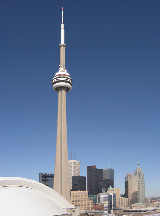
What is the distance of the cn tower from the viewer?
115250 mm

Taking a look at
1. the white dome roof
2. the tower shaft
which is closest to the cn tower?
the tower shaft

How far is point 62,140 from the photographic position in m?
118

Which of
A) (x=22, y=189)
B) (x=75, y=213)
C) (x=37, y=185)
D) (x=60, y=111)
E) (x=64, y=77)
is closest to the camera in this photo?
(x=22, y=189)

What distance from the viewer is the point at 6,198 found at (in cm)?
3991

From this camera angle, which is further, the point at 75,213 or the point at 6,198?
the point at 75,213

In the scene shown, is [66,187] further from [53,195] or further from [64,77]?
[53,195]

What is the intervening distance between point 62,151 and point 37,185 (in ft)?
210

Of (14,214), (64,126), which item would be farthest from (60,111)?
(14,214)

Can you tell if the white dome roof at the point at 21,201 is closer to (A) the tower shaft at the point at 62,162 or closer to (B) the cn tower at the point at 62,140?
(A) the tower shaft at the point at 62,162

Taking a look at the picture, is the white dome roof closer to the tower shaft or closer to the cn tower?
the tower shaft

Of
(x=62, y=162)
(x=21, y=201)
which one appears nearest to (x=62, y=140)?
(x=62, y=162)

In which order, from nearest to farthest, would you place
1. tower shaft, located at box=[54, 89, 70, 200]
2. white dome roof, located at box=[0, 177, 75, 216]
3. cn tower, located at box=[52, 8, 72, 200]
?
white dome roof, located at box=[0, 177, 75, 216] < tower shaft, located at box=[54, 89, 70, 200] < cn tower, located at box=[52, 8, 72, 200]

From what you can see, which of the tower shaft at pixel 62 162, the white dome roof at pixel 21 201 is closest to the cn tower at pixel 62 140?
the tower shaft at pixel 62 162

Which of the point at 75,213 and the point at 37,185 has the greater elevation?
the point at 37,185
